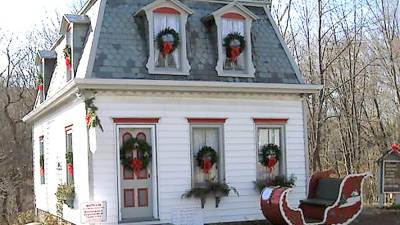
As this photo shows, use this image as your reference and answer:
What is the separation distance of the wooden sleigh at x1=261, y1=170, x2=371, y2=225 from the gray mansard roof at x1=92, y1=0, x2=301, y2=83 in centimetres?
309

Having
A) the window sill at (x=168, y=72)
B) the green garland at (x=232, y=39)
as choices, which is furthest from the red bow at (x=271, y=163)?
the window sill at (x=168, y=72)

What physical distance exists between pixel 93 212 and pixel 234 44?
556cm

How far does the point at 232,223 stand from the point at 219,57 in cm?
430

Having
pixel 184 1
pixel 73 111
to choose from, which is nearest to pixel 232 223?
pixel 73 111

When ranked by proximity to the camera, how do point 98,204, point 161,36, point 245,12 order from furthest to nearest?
point 245,12, point 161,36, point 98,204

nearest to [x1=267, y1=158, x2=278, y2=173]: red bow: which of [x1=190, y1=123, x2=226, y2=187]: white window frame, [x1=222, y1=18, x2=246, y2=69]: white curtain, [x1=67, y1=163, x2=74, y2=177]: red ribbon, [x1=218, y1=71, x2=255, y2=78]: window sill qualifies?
[x1=190, y1=123, x2=226, y2=187]: white window frame

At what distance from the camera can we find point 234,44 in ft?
48.7

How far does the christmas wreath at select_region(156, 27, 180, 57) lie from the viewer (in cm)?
1410

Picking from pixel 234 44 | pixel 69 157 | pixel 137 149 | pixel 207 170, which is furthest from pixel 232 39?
pixel 69 157

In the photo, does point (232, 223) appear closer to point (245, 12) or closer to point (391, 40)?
point (245, 12)

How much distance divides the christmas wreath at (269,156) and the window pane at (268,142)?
84mm

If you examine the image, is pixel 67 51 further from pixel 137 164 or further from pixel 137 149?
pixel 137 164

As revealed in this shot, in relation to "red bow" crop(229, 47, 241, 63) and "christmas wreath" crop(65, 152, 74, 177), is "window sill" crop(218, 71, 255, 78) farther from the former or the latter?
"christmas wreath" crop(65, 152, 74, 177)

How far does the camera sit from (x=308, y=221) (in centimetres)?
1441
